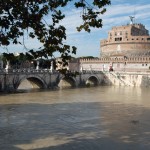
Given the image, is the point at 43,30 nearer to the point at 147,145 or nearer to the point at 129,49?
the point at 147,145

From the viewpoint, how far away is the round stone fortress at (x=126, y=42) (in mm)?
66625

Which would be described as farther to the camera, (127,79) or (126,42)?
(126,42)

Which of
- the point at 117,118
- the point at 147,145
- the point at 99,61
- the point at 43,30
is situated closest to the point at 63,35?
the point at 43,30

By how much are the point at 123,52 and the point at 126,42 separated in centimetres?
230

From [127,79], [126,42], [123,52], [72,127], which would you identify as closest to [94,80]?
[127,79]

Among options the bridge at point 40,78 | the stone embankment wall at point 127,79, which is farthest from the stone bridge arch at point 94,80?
the stone embankment wall at point 127,79

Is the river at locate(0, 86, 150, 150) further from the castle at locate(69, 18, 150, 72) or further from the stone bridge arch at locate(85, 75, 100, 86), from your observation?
the castle at locate(69, 18, 150, 72)

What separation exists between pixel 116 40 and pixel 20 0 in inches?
2503

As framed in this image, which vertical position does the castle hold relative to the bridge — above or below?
above

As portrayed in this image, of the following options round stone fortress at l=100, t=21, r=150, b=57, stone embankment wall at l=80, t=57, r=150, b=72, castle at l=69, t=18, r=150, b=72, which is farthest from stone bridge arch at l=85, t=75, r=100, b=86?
round stone fortress at l=100, t=21, r=150, b=57

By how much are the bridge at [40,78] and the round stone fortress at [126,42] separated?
551 inches

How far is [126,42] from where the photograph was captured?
67438 mm

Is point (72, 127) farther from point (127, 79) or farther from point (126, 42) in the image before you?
point (126, 42)

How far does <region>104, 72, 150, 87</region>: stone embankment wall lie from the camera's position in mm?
53188
